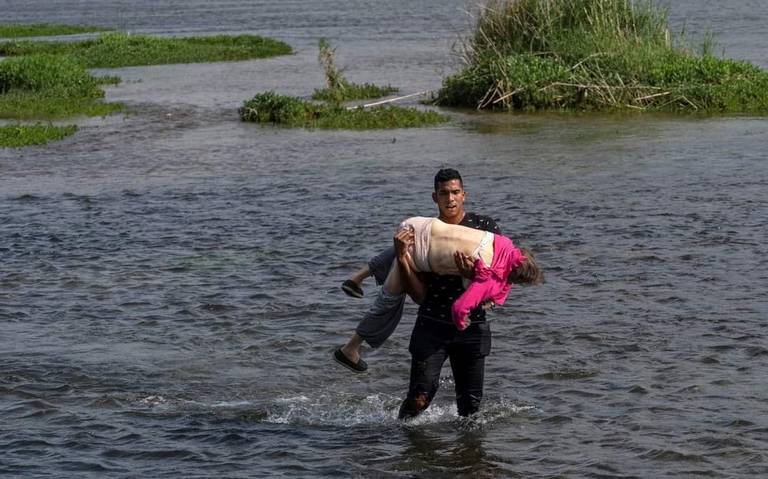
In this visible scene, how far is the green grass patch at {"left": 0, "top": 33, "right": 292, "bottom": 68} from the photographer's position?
4453 centimetres

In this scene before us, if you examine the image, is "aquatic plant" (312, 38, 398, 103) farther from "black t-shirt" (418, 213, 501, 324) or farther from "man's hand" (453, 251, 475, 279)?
"man's hand" (453, 251, 475, 279)

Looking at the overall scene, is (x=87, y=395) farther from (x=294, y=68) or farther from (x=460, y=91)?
(x=294, y=68)

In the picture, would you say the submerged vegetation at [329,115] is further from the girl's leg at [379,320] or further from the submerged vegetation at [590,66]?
the girl's leg at [379,320]

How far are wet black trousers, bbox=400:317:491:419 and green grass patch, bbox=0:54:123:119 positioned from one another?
2262cm

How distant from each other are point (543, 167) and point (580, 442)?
12.2 metres

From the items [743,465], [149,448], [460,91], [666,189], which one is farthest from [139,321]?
[460,91]

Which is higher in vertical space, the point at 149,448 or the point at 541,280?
the point at 541,280

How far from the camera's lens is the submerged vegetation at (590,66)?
1060 inches

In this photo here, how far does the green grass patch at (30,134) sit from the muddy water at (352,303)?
0.66m

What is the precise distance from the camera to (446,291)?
324 inches

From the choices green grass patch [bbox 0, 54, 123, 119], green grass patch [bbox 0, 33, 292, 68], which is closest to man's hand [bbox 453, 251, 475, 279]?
green grass patch [bbox 0, 54, 123, 119]

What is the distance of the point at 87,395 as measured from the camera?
34.4ft

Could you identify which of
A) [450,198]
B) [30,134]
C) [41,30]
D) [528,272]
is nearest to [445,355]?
[528,272]

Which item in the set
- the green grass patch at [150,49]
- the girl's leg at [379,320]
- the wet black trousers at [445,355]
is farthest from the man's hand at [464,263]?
the green grass patch at [150,49]
